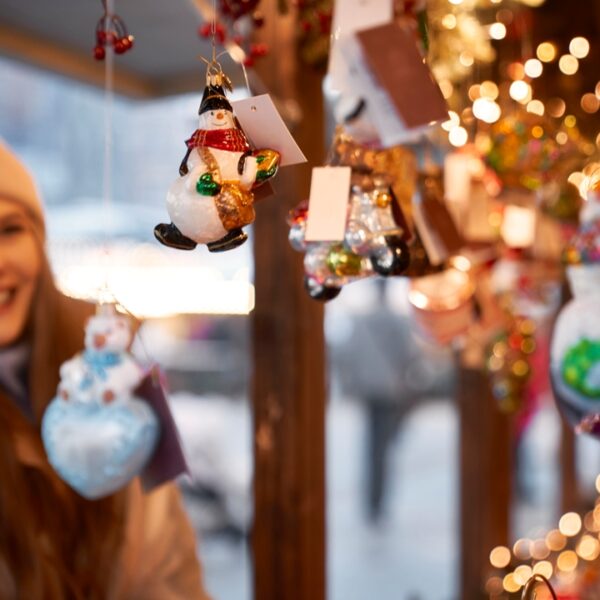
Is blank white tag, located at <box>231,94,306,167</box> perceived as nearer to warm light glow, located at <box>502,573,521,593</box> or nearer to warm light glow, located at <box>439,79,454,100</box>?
warm light glow, located at <box>439,79,454,100</box>

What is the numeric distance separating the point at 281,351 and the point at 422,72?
2.27ft

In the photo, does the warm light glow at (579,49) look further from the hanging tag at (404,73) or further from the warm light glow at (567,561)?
the hanging tag at (404,73)

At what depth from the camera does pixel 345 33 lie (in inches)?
45.1

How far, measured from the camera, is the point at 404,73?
1.07 metres

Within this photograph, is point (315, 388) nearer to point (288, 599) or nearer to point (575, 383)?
point (288, 599)

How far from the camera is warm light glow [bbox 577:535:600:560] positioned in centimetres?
212

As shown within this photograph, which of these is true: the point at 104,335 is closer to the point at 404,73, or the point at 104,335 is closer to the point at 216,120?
the point at 216,120

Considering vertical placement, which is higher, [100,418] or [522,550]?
[100,418]

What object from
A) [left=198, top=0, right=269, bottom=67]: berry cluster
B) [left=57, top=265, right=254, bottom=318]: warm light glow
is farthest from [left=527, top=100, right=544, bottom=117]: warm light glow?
[left=198, top=0, right=269, bottom=67]: berry cluster

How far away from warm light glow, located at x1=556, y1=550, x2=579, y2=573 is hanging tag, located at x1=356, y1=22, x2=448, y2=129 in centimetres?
135

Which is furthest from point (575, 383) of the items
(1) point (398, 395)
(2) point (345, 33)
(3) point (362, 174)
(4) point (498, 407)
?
(1) point (398, 395)

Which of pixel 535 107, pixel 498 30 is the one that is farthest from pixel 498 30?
pixel 535 107

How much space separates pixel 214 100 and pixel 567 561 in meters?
1.66

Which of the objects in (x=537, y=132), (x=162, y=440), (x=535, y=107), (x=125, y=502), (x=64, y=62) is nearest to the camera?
(x=162, y=440)
